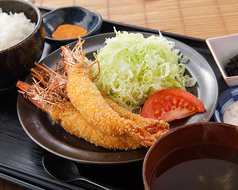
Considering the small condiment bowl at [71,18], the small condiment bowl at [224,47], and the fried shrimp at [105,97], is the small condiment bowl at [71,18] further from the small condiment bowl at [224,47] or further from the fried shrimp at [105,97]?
the small condiment bowl at [224,47]

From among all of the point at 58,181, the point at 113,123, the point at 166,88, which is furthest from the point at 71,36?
the point at 58,181

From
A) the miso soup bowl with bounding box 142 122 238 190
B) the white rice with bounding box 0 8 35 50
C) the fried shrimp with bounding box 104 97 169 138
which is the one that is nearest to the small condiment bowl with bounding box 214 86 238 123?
the fried shrimp with bounding box 104 97 169 138

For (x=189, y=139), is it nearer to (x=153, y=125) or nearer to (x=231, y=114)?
(x=153, y=125)

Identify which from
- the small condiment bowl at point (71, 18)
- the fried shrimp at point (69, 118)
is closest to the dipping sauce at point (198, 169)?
the fried shrimp at point (69, 118)

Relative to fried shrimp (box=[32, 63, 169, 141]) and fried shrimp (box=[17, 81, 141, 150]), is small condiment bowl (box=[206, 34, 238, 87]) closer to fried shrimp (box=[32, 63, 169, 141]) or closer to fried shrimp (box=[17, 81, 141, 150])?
fried shrimp (box=[32, 63, 169, 141])

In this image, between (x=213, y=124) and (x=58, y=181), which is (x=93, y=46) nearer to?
(x=58, y=181)

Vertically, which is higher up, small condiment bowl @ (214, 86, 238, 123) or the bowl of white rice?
the bowl of white rice

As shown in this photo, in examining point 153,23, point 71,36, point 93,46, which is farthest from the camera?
point 153,23
